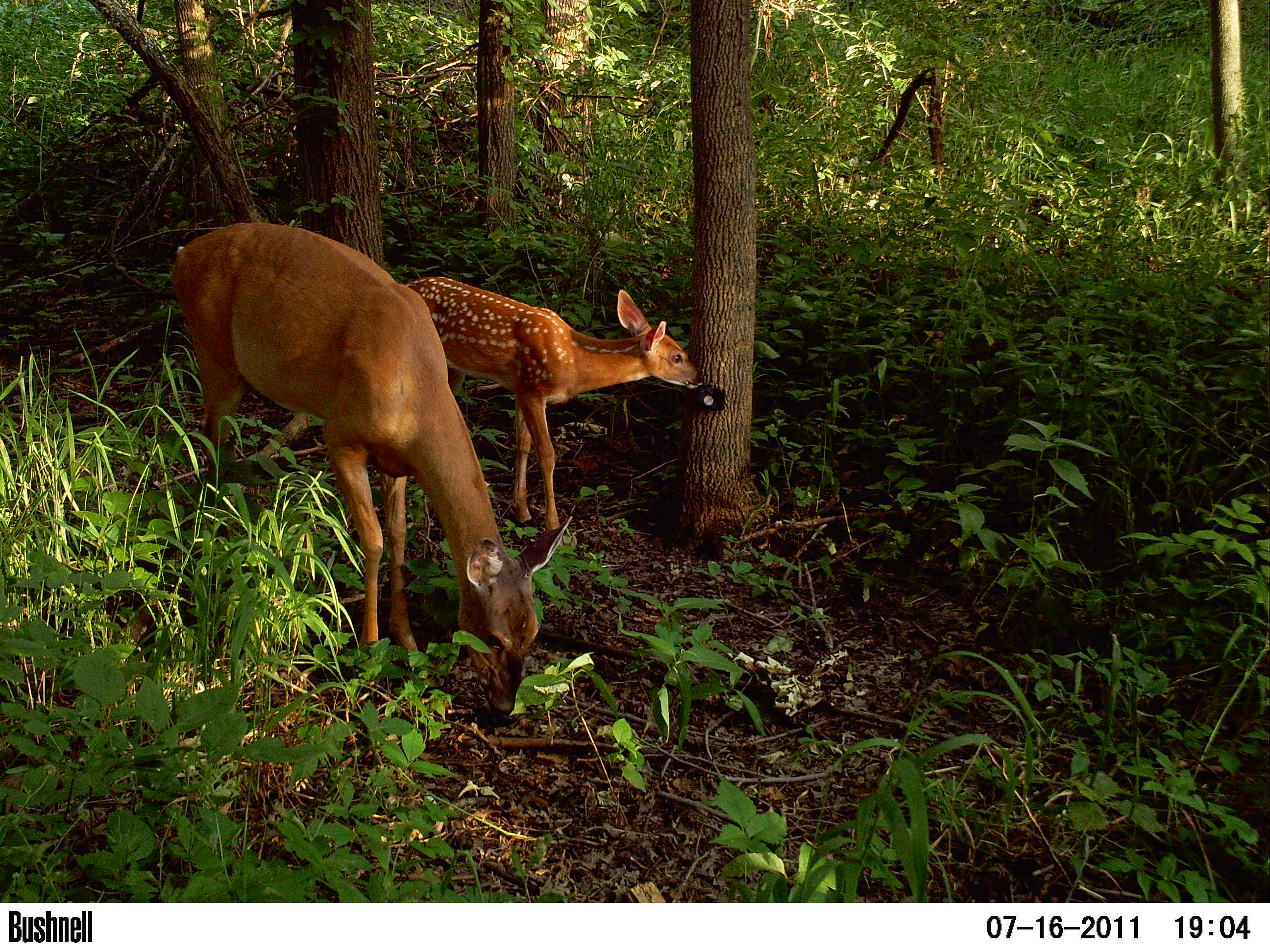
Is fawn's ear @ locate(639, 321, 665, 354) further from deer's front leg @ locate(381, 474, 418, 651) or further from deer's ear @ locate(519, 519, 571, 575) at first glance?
deer's ear @ locate(519, 519, 571, 575)

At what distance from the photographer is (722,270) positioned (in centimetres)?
447

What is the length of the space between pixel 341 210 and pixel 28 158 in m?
4.33

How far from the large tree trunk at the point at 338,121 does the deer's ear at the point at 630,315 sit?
1615 millimetres

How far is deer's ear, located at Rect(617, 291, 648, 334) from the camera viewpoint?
489 centimetres

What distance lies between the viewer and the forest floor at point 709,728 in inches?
107

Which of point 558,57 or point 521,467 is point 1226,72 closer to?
point 521,467

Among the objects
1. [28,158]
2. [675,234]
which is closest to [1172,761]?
[675,234]

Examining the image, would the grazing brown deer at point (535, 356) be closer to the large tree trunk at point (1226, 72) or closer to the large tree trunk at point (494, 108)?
the large tree trunk at point (494, 108)

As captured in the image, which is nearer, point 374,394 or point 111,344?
point 374,394

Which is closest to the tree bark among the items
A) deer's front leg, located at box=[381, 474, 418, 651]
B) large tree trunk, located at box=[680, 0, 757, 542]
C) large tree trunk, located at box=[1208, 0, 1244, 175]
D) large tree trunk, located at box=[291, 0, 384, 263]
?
large tree trunk, located at box=[291, 0, 384, 263]

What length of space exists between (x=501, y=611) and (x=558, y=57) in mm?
5999

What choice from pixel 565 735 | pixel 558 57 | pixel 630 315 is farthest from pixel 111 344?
pixel 565 735

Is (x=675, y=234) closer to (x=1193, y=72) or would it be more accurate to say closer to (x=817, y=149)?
(x=817, y=149)

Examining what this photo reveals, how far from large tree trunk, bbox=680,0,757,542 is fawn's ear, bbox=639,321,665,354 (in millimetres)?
156
